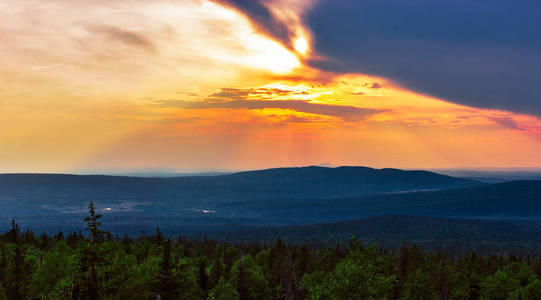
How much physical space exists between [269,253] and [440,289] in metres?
44.2

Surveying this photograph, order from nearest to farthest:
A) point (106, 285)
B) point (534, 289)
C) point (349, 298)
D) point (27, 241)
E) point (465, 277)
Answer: point (106, 285)
point (349, 298)
point (534, 289)
point (465, 277)
point (27, 241)

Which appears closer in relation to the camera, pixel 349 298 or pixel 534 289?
pixel 349 298

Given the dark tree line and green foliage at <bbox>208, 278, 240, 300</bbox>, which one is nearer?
the dark tree line

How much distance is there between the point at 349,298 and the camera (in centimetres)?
A: 4953

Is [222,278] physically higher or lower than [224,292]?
higher

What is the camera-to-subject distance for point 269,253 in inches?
4405

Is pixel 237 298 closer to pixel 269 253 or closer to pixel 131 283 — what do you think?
pixel 131 283

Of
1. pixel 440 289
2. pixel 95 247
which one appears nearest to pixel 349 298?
pixel 95 247

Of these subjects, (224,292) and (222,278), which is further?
(222,278)

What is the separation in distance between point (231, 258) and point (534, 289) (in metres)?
66.6

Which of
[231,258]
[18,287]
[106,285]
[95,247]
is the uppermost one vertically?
[95,247]

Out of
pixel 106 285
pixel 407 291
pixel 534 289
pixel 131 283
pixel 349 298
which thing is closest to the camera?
pixel 106 285

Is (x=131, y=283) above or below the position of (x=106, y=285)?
below

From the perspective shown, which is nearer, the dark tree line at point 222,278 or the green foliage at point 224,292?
the dark tree line at point 222,278
